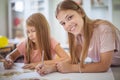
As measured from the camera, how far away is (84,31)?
0.53m

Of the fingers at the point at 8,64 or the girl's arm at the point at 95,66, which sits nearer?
the girl's arm at the point at 95,66

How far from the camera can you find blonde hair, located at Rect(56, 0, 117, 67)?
1.68ft

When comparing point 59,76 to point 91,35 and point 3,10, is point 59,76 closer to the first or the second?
point 91,35

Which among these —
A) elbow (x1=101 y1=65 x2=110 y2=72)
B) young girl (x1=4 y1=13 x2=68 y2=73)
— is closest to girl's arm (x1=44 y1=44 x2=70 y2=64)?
young girl (x1=4 y1=13 x2=68 y2=73)

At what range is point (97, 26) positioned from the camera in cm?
51

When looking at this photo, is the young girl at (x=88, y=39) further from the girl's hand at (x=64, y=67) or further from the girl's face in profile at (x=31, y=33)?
the girl's face in profile at (x=31, y=33)

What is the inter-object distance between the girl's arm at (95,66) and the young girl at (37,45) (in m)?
0.08

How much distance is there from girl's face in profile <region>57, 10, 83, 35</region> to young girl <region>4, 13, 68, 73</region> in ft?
0.35

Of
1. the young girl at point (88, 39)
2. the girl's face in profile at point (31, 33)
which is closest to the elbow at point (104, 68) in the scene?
the young girl at point (88, 39)

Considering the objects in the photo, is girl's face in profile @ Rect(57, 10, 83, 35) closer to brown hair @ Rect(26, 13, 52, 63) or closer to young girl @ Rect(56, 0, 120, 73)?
young girl @ Rect(56, 0, 120, 73)

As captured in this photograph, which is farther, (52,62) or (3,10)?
(3,10)

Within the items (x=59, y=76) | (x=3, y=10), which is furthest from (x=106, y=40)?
(x=3, y=10)

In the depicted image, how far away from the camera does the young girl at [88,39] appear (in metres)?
0.50

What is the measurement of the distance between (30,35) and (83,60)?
198mm
